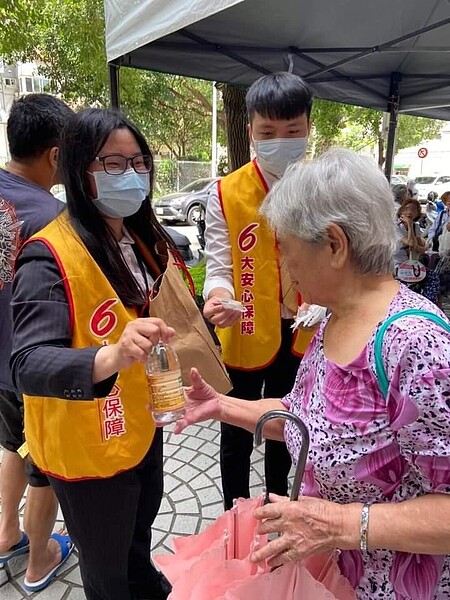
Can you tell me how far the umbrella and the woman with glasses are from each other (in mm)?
330

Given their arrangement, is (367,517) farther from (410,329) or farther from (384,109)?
(384,109)

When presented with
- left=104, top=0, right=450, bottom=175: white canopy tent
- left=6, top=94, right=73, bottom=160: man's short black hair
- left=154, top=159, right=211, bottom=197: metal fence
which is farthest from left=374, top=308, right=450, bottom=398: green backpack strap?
left=154, top=159, right=211, bottom=197: metal fence

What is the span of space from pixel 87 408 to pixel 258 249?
981 mm

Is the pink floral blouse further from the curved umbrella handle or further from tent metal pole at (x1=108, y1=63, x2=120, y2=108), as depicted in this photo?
tent metal pole at (x1=108, y1=63, x2=120, y2=108)

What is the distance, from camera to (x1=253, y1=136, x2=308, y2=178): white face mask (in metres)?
1.93

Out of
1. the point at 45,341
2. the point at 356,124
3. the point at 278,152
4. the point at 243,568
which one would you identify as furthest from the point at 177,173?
the point at 243,568

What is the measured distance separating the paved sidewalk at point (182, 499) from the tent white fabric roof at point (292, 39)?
2480 mm

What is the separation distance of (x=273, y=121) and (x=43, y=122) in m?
0.90

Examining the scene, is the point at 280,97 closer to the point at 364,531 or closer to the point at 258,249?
the point at 258,249

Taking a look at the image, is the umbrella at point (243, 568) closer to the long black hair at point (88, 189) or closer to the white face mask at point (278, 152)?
the long black hair at point (88, 189)

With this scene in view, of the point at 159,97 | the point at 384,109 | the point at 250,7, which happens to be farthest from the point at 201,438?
the point at 159,97

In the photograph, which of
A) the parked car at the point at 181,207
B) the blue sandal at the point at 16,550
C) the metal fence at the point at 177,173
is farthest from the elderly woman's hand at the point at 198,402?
the metal fence at the point at 177,173

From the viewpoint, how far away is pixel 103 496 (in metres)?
1.44

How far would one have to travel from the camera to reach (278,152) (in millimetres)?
1934
